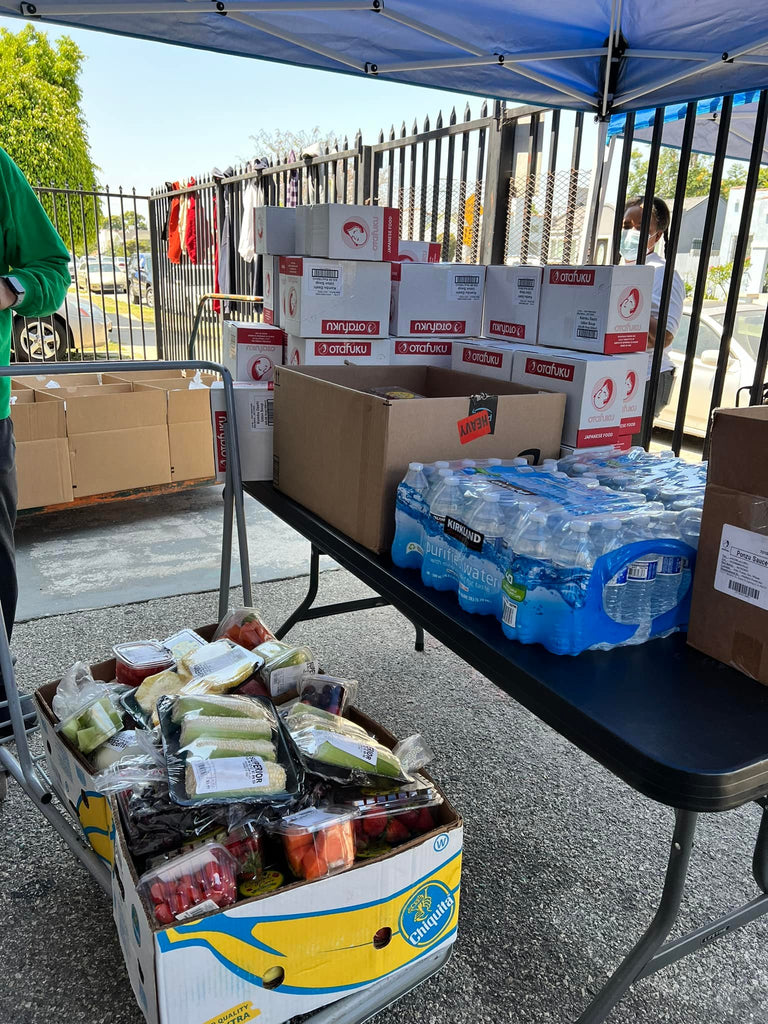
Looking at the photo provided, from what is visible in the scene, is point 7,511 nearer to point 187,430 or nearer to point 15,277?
point 15,277

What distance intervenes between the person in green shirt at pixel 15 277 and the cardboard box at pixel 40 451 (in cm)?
157

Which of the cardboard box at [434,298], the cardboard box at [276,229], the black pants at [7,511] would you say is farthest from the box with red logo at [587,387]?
the black pants at [7,511]

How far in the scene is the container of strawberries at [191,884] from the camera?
111 cm

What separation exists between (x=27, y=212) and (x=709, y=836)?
8.48 feet

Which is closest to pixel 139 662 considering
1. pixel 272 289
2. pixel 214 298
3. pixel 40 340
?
pixel 272 289

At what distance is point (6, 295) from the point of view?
1954 mm

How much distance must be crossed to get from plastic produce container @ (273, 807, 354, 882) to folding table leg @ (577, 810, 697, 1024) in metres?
0.47

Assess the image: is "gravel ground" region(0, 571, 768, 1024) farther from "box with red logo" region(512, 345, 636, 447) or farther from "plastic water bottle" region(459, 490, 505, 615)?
"box with red logo" region(512, 345, 636, 447)

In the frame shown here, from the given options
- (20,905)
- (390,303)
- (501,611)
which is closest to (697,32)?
(390,303)

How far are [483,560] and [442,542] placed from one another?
125 millimetres

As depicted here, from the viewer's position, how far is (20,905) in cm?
170

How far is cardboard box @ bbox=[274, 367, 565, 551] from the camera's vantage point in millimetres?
1621

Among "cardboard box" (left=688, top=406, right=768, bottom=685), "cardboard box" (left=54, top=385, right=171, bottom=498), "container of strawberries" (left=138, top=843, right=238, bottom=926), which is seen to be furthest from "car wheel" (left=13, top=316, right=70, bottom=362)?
"cardboard box" (left=688, top=406, right=768, bottom=685)

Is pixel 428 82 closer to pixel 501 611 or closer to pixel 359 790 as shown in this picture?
pixel 501 611
